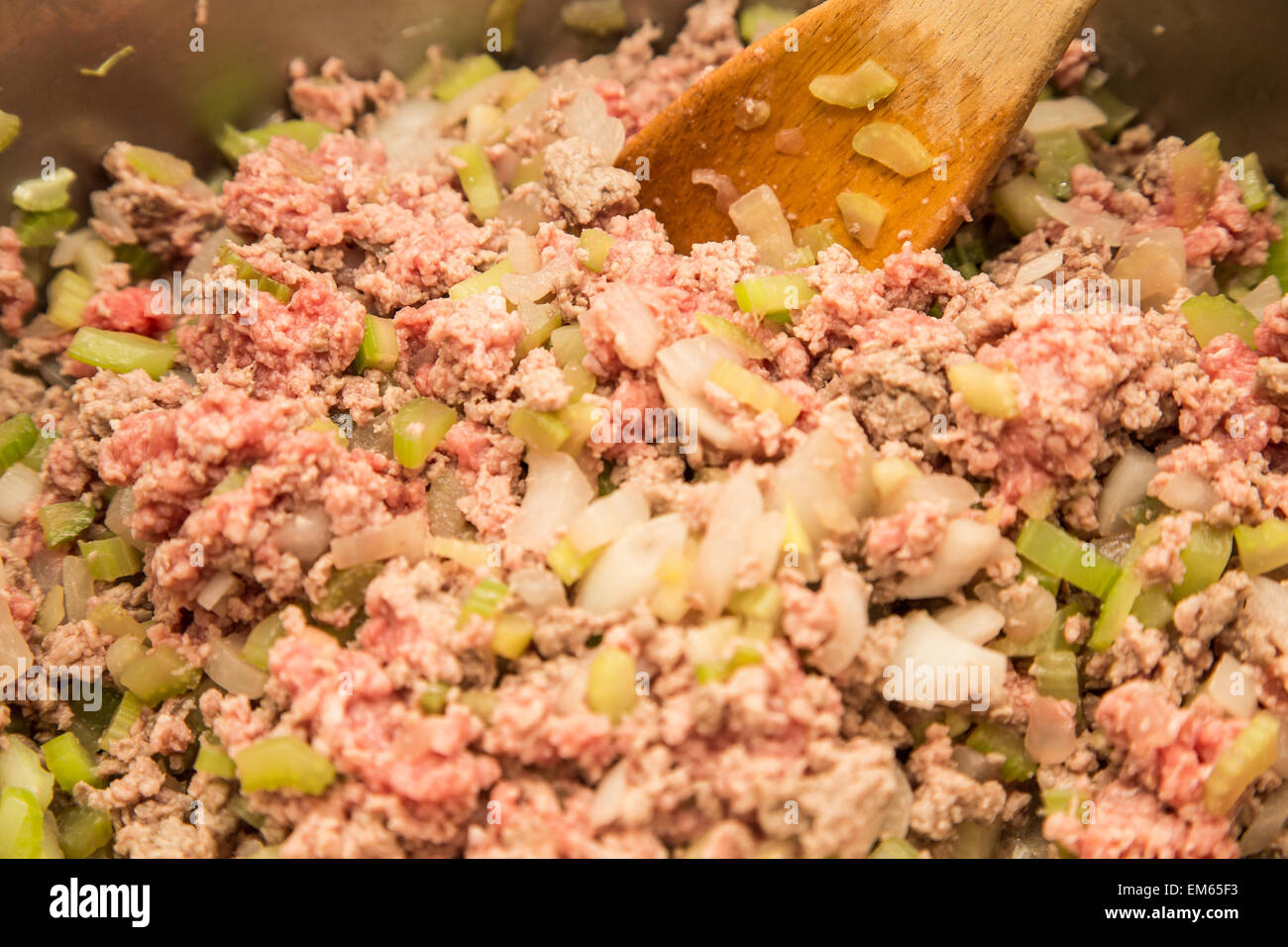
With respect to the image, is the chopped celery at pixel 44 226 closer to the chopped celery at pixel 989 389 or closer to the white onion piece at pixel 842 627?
the white onion piece at pixel 842 627

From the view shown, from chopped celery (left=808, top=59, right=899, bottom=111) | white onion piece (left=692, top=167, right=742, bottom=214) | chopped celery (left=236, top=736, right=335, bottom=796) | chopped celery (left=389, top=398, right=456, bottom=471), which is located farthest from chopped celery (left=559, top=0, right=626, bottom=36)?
chopped celery (left=236, top=736, right=335, bottom=796)

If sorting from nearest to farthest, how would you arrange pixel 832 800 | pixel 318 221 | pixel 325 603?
1. pixel 832 800
2. pixel 325 603
3. pixel 318 221

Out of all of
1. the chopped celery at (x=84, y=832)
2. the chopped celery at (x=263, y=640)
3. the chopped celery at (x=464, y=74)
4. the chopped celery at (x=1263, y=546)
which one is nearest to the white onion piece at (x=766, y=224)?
the chopped celery at (x=464, y=74)

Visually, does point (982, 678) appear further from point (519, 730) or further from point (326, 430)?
point (326, 430)

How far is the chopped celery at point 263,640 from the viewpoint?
2.48 metres

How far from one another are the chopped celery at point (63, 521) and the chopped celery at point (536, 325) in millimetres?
1327

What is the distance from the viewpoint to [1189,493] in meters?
2.57

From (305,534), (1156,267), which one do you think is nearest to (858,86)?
(1156,267)

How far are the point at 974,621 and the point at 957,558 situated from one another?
0.18 metres

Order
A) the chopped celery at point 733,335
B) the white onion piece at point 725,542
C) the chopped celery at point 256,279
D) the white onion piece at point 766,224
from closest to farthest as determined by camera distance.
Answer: the white onion piece at point 725,542, the chopped celery at point 733,335, the chopped celery at point 256,279, the white onion piece at point 766,224

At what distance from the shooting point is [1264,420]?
2.69m

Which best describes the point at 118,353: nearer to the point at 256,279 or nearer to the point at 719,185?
the point at 256,279
